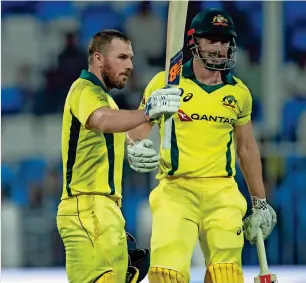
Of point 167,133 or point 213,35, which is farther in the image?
point 213,35

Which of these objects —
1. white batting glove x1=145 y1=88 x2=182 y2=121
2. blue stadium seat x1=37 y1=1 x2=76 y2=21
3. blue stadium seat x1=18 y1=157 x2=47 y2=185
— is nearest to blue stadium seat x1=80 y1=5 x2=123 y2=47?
blue stadium seat x1=37 y1=1 x2=76 y2=21

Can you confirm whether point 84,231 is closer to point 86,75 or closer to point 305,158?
point 86,75

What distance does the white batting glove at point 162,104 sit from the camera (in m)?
3.98

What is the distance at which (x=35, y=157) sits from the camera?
8.36 m

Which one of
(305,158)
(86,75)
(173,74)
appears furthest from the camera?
(305,158)

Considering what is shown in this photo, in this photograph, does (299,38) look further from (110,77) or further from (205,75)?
(110,77)

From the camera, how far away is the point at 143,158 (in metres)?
4.28

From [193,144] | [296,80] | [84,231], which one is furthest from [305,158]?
[84,231]

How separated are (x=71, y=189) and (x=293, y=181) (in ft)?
13.5

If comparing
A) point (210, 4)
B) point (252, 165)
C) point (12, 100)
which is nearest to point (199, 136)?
point (252, 165)

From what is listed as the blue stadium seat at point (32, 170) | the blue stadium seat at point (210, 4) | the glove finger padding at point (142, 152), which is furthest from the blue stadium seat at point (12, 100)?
the glove finger padding at point (142, 152)

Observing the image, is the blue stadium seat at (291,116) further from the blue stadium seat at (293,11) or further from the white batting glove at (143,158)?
the white batting glove at (143,158)

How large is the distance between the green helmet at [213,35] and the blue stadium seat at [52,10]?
166 inches

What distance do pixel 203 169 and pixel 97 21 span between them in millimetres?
4365
